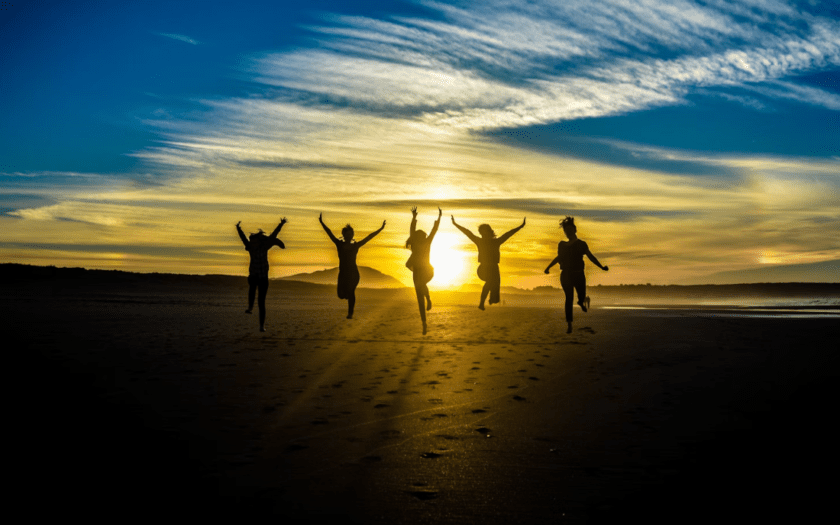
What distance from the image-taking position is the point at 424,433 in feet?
18.9

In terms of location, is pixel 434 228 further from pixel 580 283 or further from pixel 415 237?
pixel 580 283

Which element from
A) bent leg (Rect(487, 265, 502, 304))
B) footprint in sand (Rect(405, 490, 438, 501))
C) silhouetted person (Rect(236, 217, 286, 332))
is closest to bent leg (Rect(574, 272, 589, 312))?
bent leg (Rect(487, 265, 502, 304))

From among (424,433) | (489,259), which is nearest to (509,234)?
(489,259)

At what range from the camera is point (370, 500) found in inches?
157

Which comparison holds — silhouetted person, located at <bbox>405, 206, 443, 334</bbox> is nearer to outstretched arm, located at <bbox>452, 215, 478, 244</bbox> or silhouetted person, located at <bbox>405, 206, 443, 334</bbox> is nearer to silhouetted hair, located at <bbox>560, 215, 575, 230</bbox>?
outstretched arm, located at <bbox>452, 215, 478, 244</bbox>

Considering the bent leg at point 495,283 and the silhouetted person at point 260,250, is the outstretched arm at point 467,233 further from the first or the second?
the silhouetted person at point 260,250

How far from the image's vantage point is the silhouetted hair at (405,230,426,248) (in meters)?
16.4

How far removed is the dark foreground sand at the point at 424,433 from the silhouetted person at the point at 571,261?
13.2 feet

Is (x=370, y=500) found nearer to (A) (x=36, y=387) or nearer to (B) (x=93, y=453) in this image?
(B) (x=93, y=453)

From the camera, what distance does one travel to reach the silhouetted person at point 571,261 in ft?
52.5

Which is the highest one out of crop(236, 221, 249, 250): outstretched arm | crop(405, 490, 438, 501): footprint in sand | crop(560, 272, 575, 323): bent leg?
crop(236, 221, 249, 250): outstretched arm

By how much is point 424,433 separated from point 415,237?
431 inches

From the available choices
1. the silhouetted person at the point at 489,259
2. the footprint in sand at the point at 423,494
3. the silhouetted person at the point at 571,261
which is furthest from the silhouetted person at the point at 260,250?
the footprint in sand at the point at 423,494

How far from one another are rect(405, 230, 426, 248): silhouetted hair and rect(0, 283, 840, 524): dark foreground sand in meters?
4.82
